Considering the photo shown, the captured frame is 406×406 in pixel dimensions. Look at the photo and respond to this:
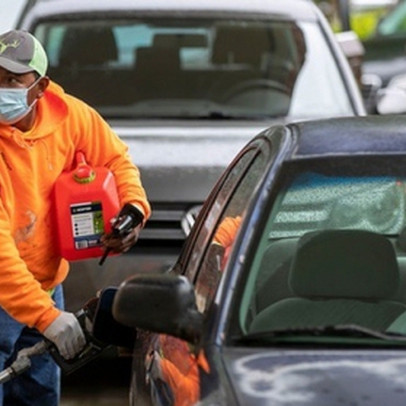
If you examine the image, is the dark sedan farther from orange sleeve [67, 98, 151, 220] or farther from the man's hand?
orange sleeve [67, 98, 151, 220]

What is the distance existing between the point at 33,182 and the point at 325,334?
1749mm

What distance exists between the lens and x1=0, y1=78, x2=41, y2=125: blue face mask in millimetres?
6531

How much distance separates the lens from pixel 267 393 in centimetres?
455

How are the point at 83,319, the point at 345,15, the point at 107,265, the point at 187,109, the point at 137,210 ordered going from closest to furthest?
the point at 83,319 → the point at 137,210 → the point at 107,265 → the point at 187,109 → the point at 345,15

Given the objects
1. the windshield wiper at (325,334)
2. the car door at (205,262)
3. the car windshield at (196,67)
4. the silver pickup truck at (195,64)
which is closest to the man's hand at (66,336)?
the car door at (205,262)

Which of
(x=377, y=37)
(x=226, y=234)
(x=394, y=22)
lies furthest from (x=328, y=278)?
(x=394, y=22)

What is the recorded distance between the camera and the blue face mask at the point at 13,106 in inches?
257

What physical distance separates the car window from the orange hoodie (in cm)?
60

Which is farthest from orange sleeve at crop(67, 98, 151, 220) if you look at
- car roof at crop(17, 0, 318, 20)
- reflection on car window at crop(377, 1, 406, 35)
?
reflection on car window at crop(377, 1, 406, 35)

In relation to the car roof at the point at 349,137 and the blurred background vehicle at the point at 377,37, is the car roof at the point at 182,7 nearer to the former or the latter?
the blurred background vehicle at the point at 377,37

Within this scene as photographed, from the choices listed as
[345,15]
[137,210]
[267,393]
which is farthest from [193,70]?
[345,15]

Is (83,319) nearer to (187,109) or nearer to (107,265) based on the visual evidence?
(107,265)

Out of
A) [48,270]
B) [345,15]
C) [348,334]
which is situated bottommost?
[345,15]

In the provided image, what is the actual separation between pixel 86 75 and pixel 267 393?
237 inches
